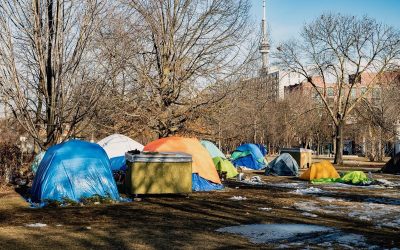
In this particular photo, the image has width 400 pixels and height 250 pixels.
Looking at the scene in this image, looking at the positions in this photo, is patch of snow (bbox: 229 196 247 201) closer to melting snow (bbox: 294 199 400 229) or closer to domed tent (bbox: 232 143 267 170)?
melting snow (bbox: 294 199 400 229)

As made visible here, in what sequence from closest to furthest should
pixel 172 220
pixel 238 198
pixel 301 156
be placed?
1. pixel 172 220
2. pixel 238 198
3. pixel 301 156

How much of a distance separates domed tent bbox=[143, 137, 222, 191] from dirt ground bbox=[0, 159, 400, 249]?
1.09 meters

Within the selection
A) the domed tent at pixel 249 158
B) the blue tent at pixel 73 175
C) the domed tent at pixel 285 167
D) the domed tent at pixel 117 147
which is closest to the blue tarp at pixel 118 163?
the domed tent at pixel 117 147

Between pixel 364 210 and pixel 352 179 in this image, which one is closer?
pixel 364 210

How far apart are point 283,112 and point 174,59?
46.4 m

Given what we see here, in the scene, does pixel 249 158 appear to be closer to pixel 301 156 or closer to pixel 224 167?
pixel 301 156

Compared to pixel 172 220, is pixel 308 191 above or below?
above

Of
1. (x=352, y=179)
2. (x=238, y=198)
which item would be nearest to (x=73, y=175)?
(x=238, y=198)

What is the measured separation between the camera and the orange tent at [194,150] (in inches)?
674

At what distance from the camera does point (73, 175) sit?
13.1 m

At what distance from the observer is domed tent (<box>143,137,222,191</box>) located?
17047mm

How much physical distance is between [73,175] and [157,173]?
2.65 meters

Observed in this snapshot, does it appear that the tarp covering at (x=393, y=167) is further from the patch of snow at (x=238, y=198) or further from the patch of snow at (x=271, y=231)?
the patch of snow at (x=271, y=231)

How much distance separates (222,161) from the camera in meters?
23.2
